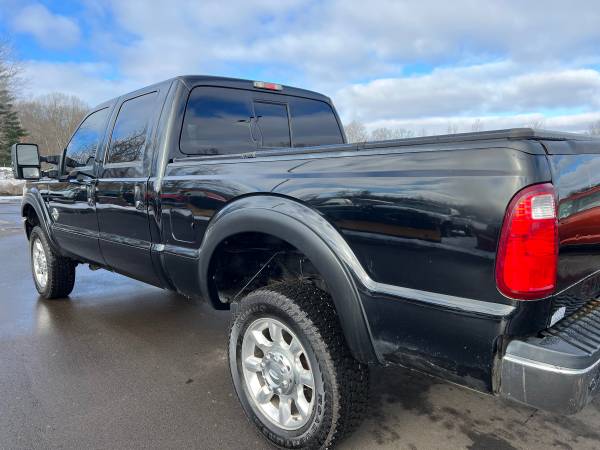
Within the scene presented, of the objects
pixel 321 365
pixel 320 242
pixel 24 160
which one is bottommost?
pixel 321 365

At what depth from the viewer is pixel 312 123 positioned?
416cm

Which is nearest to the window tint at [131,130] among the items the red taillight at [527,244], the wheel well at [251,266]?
the wheel well at [251,266]

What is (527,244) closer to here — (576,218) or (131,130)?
(576,218)

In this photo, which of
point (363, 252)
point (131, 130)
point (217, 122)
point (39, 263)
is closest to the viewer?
point (363, 252)

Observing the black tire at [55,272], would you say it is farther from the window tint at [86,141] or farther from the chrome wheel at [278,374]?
the chrome wheel at [278,374]

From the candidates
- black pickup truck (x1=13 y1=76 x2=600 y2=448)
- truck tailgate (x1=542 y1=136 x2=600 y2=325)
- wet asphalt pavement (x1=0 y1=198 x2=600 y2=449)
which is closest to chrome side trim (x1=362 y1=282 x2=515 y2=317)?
black pickup truck (x1=13 y1=76 x2=600 y2=448)

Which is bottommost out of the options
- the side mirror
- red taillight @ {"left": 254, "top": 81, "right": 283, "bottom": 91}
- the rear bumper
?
the rear bumper

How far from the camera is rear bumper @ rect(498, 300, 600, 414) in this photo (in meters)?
1.52

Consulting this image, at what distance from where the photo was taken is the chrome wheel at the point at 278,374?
2.26 meters

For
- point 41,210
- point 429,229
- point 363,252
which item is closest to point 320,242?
point 363,252

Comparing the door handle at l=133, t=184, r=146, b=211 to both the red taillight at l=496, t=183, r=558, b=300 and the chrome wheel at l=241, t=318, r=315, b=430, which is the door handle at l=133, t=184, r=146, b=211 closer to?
the chrome wheel at l=241, t=318, r=315, b=430

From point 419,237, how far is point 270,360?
3.66 feet

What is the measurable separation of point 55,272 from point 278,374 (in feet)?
11.5

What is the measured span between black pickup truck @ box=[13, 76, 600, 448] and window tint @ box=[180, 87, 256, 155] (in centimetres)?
1
